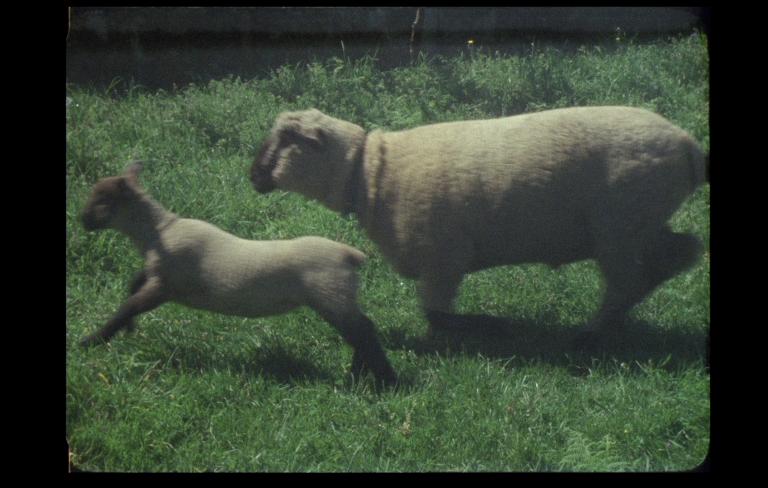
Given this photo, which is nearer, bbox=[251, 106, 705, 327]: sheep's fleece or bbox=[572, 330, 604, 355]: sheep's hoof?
bbox=[251, 106, 705, 327]: sheep's fleece

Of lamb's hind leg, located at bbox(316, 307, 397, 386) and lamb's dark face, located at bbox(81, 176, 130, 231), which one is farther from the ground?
lamb's dark face, located at bbox(81, 176, 130, 231)

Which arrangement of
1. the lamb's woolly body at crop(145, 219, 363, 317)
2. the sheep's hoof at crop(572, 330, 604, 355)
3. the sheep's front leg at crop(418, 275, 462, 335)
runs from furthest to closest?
the sheep's hoof at crop(572, 330, 604, 355) < the sheep's front leg at crop(418, 275, 462, 335) < the lamb's woolly body at crop(145, 219, 363, 317)

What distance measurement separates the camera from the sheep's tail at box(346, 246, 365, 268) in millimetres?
4395

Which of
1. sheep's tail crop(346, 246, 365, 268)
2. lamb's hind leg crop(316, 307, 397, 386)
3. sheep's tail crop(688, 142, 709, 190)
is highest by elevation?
sheep's tail crop(688, 142, 709, 190)

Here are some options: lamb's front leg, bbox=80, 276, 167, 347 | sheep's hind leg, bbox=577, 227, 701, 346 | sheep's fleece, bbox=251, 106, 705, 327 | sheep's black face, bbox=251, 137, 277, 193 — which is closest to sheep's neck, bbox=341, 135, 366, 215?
sheep's fleece, bbox=251, 106, 705, 327

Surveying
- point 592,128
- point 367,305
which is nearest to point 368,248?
point 367,305

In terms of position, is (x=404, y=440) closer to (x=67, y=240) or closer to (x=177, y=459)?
(x=177, y=459)

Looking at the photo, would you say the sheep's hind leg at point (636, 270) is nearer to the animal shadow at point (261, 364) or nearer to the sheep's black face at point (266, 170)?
the animal shadow at point (261, 364)

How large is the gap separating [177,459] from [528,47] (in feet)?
7.83

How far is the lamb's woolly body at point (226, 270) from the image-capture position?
172 inches

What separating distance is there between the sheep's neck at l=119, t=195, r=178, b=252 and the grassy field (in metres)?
0.07

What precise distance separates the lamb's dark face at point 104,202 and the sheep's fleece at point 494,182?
0.59 m

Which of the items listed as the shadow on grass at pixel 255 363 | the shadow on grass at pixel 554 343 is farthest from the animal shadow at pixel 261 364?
the shadow on grass at pixel 554 343

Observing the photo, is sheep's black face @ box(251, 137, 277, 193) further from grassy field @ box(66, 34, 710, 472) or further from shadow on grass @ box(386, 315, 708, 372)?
shadow on grass @ box(386, 315, 708, 372)
